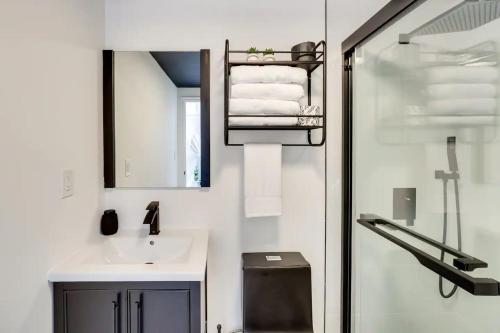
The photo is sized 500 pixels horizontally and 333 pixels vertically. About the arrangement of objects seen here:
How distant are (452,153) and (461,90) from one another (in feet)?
0.86

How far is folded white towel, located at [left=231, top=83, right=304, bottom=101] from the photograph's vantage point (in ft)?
4.86

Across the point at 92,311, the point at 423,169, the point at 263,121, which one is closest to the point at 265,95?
the point at 263,121

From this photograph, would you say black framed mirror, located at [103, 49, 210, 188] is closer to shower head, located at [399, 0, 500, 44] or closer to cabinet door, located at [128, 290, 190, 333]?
cabinet door, located at [128, 290, 190, 333]

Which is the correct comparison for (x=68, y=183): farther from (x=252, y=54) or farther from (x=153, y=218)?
(x=252, y=54)

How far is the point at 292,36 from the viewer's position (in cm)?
168

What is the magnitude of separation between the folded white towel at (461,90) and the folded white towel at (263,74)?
62cm

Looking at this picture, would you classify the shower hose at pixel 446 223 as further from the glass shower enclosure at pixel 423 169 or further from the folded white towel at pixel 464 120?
the folded white towel at pixel 464 120

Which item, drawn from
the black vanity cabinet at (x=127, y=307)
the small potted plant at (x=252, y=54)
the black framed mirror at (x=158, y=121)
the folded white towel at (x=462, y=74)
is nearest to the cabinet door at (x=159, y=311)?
the black vanity cabinet at (x=127, y=307)

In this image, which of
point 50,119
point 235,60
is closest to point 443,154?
point 235,60

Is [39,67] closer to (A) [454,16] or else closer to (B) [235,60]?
(B) [235,60]

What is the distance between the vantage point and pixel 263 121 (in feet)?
Result: 4.93

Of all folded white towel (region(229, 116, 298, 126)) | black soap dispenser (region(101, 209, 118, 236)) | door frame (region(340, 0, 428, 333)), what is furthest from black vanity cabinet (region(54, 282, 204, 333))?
door frame (region(340, 0, 428, 333))

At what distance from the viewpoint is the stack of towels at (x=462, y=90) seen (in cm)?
115

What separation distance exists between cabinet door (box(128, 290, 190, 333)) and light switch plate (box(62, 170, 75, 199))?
504mm
